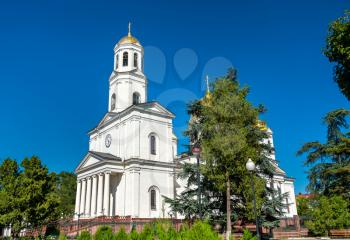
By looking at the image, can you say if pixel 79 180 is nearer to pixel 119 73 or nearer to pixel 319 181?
pixel 119 73

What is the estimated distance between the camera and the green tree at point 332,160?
29.8m

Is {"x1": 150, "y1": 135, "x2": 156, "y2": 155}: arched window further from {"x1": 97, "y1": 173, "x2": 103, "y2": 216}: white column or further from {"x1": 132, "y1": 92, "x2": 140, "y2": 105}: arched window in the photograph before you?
{"x1": 97, "y1": 173, "x2": 103, "y2": 216}: white column

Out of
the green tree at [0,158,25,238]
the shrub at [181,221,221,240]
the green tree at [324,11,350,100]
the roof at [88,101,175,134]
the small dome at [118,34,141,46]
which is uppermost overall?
the small dome at [118,34,141,46]

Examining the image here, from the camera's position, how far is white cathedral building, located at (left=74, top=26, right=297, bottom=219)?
1313 inches

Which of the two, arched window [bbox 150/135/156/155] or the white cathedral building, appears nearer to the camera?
the white cathedral building

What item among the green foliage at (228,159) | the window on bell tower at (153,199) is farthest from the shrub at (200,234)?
the window on bell tower at (153,199)

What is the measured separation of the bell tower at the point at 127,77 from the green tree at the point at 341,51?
2966 cm

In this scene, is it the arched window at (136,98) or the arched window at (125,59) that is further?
the arched window at (125,59)

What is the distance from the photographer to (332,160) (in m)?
32.1

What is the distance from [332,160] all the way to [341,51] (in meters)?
24.7

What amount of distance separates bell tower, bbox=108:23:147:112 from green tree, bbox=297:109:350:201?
20.4 metres

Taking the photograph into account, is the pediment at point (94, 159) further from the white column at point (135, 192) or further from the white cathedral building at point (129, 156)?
the white column at point (135, 192)

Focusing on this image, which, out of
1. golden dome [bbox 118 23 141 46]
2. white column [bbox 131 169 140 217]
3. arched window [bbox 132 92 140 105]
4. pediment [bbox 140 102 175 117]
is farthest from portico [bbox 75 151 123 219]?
golden dome [bbox 118 23 141 46]

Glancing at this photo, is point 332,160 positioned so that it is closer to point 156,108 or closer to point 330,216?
point 330,216
